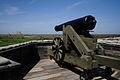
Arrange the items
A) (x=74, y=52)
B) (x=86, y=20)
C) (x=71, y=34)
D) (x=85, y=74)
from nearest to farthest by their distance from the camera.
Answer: (x=85, y=74)
(x=86, y=20)
(x=71, y=34)
(x=74, y=52)

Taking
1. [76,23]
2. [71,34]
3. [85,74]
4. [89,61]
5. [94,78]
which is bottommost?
[94,78]

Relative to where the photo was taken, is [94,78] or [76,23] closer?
[94,78]

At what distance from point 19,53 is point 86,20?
10.5ft

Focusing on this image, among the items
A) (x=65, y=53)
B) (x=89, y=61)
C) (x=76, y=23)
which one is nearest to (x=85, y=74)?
(x=89, y=61)

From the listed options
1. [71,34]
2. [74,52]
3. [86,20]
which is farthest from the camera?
[74,52]

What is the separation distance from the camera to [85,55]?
3.31 m

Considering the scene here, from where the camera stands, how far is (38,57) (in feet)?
23.0

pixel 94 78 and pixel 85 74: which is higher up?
pixel 85 74

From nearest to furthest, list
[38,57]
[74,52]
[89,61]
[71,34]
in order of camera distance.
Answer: [89,61] → [71,34] → [74,52] → [38,57]

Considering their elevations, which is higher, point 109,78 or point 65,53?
point 65,53

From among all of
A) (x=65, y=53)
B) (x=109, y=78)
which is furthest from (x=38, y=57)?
(x=109, y=78)

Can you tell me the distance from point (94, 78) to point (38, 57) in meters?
4.17

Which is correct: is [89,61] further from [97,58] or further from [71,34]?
[71,34]

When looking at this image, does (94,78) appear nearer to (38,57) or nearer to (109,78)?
(109,78)
